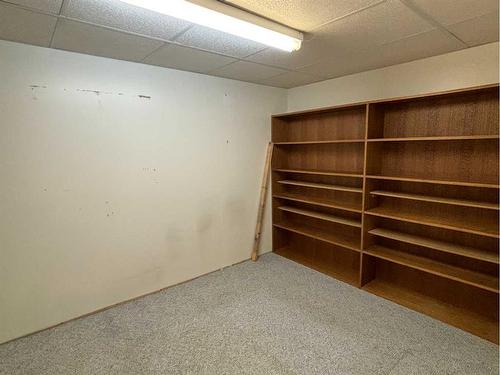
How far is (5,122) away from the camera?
2.02m

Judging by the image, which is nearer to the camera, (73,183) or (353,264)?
(73,183)

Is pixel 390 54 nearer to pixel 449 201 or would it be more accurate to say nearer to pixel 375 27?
pixel 375 27

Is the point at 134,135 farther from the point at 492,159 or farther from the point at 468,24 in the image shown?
the point at 492,159

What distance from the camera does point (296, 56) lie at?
2.40 m

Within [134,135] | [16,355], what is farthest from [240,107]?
[16,355]

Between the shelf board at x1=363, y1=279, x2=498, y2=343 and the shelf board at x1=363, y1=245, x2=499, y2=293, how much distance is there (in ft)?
1.13

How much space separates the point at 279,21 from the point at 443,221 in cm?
212

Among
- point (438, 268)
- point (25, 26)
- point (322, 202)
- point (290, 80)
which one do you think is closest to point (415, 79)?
point (290, 80)

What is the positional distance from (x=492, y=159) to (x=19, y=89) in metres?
3.71

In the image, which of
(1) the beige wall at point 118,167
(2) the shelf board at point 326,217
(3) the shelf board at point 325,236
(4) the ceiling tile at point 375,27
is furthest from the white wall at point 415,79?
(3) the shelf board at point 325,236

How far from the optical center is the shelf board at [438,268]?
2.19m

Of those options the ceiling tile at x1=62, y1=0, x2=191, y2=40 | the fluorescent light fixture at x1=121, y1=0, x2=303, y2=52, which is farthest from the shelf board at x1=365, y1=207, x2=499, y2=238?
the ceiling tile at x1=62, y1=0, x2=191, y2=40

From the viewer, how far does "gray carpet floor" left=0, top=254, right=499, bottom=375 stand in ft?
6.22

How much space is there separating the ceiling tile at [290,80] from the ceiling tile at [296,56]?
360 mm
